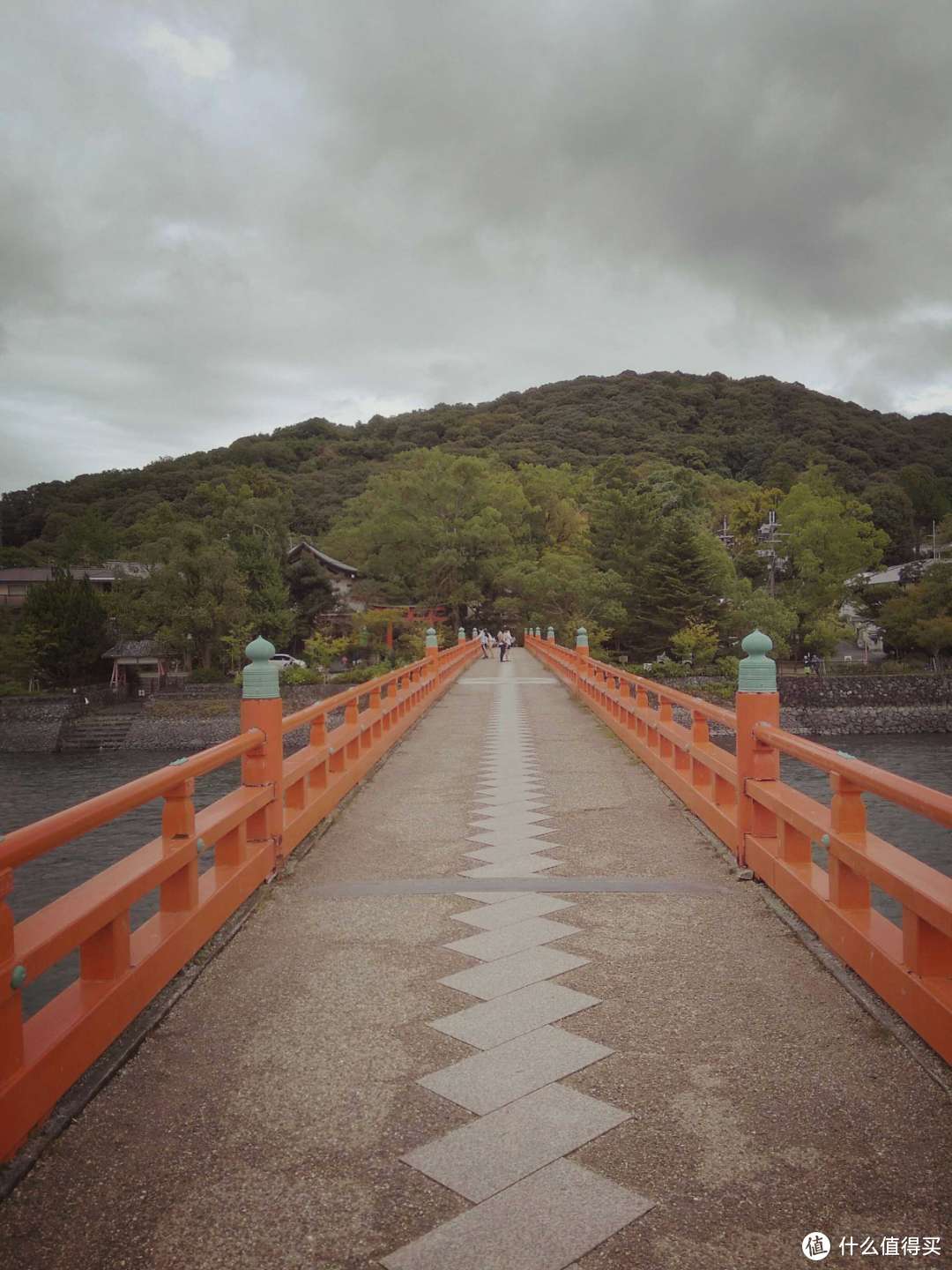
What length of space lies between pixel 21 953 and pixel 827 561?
4601cm

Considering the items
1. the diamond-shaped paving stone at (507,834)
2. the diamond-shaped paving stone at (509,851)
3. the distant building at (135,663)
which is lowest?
the distant building at (135,663)

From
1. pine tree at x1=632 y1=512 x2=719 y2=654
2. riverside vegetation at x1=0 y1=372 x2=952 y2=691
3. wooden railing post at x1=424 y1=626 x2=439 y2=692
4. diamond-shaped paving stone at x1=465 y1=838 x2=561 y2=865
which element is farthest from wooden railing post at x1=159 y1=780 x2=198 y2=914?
pine tree at x1=632 y1=512 x2=719 y2=654

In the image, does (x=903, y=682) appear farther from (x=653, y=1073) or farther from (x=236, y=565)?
(x=653, y=1073)

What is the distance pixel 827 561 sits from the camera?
44344mm

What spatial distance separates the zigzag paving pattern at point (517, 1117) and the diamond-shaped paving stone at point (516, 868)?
555 millimetres

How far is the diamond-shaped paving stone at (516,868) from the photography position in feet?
16.1

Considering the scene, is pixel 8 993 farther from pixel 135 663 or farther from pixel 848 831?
pixel 135 663

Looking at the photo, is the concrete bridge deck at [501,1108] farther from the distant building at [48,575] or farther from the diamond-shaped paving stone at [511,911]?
the distant building at [48,575]

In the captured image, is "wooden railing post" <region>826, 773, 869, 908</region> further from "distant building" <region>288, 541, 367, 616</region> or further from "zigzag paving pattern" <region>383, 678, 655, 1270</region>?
"distant building" <region>288, 541, 367, 616</region>

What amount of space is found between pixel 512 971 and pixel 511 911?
0.78 meters

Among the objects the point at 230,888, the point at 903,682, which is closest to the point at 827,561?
the point at 903,682

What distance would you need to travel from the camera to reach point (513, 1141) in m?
2.24

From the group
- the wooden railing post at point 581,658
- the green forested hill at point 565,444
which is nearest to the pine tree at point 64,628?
the green forested hill at point 565,444

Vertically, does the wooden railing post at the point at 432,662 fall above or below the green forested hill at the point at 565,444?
below
